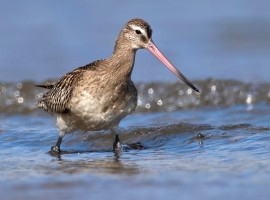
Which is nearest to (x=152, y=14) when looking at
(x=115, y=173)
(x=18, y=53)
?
(x=18, y=53)

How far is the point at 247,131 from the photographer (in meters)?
10.7

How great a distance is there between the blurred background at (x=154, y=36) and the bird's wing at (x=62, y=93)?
16.2 ft

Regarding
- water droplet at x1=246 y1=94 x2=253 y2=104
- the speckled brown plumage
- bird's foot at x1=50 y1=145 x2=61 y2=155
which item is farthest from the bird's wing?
water droplet at x1=246 y1=94 x2=253 y2=104

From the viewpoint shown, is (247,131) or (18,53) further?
(18,53)

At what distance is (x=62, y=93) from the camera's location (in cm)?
1004

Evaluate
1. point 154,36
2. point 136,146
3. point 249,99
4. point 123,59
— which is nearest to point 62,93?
point 123,59

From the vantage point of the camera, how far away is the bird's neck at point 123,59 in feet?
32.0

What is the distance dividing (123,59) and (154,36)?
9.06 metres

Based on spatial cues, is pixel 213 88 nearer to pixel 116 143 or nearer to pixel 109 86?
pixel 116 143

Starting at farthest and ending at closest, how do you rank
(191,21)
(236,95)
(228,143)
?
1. (191,21)
2. (236,95)
3. (228,143)

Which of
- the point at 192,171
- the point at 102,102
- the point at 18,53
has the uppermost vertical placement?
the point at 18,53

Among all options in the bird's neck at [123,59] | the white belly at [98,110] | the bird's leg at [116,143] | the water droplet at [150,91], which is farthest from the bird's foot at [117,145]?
the water droplet at [150,91]

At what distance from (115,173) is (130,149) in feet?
5.65

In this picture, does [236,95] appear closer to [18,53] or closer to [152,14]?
[18,53]
